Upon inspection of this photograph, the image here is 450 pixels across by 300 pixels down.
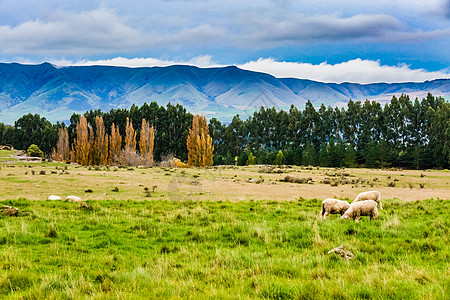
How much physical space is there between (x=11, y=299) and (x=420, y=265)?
734 centimetres

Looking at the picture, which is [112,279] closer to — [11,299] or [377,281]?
[11,299]

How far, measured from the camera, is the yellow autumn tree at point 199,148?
253ft

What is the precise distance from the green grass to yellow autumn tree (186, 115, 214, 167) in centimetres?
6417

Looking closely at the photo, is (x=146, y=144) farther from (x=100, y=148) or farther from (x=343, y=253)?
(x=343, y=253)

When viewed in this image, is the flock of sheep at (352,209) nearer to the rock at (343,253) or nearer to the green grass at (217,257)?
the green grass at (217,257)

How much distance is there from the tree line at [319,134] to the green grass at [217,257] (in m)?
66.6

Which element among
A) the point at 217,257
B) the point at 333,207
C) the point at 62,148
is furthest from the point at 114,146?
the point at 217,257

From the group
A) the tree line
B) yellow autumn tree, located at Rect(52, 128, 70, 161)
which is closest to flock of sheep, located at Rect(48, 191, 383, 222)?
the tree line

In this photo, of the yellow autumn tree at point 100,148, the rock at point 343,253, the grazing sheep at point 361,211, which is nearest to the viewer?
the rock at point 343,253

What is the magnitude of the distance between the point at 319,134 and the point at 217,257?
8828 cm

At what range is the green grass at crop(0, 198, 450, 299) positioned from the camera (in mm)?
5375

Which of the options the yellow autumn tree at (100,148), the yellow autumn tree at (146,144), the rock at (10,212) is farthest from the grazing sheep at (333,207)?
the yellow autumn tree at (100,148)

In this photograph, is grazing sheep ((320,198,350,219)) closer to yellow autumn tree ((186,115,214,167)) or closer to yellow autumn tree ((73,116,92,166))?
yellow autumn tree ((186,115,214,167))

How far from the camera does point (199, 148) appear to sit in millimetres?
77312
